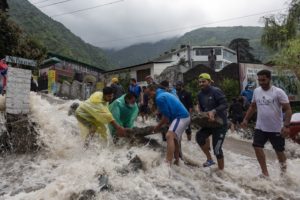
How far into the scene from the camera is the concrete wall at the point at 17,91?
8078 millimetres

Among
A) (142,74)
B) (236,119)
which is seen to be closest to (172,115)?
(236,119)

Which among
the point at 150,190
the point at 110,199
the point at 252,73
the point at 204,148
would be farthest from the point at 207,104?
the point at 252,73

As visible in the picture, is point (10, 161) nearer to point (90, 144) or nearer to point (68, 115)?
point (90, 144)

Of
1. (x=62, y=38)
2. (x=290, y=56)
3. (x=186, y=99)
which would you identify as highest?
(x=62, y=38)

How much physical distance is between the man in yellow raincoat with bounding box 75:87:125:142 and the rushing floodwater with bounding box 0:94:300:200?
268mm

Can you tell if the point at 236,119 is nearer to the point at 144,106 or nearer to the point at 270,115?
the point at 144,106

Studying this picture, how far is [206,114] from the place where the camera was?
651 cm

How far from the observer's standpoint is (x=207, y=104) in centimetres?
678

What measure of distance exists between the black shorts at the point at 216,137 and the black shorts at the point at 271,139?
0.56m

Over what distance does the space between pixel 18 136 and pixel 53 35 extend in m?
61.3

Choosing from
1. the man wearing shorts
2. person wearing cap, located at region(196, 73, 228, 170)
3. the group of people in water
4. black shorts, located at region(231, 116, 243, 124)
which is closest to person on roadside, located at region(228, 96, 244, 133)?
black shorts, located at region(231, 116, 243, 124)

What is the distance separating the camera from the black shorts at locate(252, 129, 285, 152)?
630 centimetres

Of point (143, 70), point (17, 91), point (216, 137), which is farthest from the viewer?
point (143, 70)

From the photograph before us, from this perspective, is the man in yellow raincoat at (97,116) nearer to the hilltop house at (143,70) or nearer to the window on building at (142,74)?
the hilltop house at (143,70)
